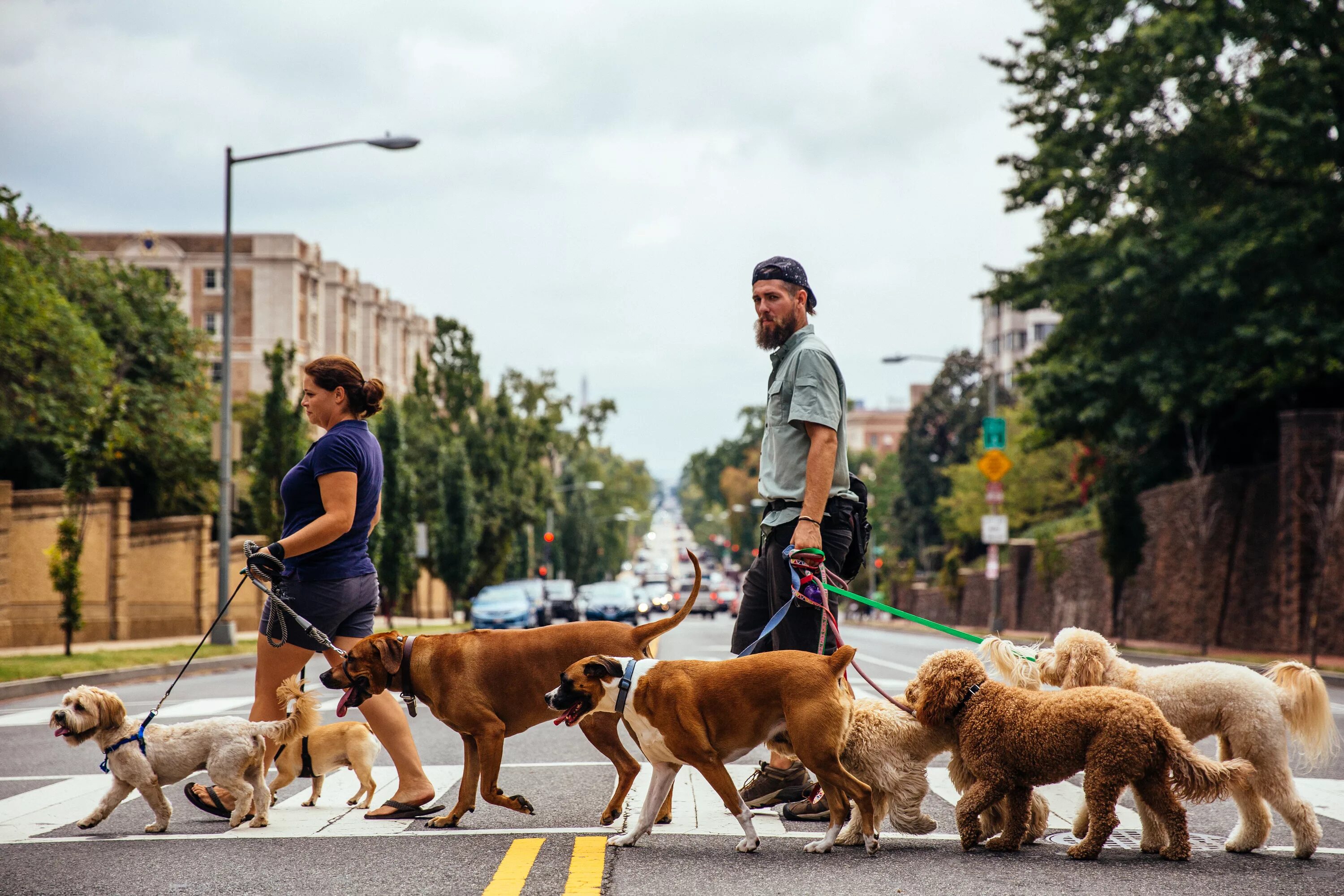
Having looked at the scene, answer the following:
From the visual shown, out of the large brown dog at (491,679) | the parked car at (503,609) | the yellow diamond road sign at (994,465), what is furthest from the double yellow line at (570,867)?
the parked car at (503,609)

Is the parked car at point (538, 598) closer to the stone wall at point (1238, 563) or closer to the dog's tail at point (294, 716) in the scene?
the stone wall at point (1238, 563)

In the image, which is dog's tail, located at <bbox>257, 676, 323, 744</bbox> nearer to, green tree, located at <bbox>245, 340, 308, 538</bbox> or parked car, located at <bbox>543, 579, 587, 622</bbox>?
green tree, located at <bbox>245, 340, 308, 538</bbox>

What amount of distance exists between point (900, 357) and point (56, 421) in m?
20.2

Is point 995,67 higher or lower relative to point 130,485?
higher

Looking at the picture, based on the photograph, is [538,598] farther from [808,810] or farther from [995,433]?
[808,810]

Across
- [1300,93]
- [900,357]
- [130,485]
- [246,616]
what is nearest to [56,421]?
[130,485]

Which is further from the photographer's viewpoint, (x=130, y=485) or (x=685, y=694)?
(x=130, y=485)

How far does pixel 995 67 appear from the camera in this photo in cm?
2798

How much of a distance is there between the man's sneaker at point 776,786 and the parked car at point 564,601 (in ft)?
121

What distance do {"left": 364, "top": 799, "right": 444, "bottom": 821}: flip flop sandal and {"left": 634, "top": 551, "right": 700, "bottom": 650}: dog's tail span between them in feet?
4.56

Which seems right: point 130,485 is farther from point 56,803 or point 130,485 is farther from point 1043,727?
point 1043,727

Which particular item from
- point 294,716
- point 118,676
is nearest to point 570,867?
point 294,716

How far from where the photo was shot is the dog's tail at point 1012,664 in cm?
600

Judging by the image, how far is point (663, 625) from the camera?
5.80 metres
